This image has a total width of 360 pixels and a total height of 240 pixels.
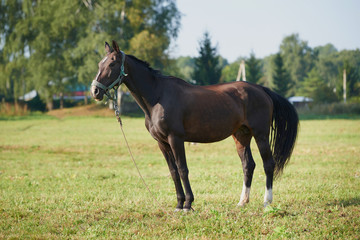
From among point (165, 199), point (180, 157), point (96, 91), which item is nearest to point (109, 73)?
point (96, 91)

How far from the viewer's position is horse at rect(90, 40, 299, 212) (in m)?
5.89

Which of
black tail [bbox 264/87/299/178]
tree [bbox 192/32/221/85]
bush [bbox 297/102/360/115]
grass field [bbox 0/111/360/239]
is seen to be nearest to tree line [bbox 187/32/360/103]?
tree [bbox 192/32/221/85]

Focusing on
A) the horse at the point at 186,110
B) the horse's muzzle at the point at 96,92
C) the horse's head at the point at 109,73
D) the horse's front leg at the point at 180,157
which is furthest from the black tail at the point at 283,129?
the horse's muzzle at the point at 96,92

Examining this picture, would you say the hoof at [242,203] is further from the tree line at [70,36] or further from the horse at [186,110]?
the tree line at [70,36]

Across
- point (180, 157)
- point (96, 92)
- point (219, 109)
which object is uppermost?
point (96, 92)

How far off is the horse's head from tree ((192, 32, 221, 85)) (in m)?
43.6

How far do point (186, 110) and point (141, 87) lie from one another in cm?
82

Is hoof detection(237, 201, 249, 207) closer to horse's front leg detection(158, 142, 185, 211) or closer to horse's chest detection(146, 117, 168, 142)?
horse's front leg detection(158, 142, 185, 211)

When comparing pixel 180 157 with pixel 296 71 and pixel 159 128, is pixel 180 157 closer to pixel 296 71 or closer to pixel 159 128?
pixel 159 128

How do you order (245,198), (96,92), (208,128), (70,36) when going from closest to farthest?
1. (96,92)
2. (208,128)
3. (245,198)
4. (70,36)

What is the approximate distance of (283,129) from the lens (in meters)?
7.23

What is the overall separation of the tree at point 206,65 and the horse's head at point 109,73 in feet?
143

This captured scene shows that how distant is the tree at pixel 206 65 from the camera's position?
49.3 metres

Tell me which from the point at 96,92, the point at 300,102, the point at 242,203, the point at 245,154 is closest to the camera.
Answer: the point at 96,92
